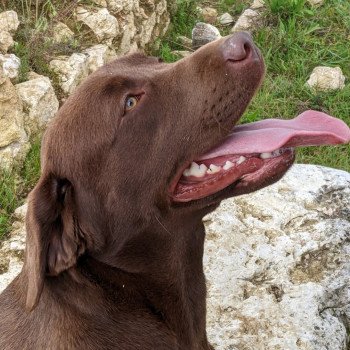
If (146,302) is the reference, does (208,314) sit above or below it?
below

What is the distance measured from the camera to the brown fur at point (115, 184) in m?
2.84

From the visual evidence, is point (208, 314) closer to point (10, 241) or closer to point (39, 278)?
point (10, 241)

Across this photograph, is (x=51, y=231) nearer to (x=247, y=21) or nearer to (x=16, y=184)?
(x=16, y=184)

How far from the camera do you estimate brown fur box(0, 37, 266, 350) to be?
2.84 meters

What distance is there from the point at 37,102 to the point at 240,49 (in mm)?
2619

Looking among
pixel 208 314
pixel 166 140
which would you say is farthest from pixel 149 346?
pixel 208 314

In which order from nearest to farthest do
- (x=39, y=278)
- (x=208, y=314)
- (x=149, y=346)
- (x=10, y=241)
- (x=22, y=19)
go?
1. (x=39, y=278)
2. (x=149, y=346)
3. (x=208, y=314)
4. (x=10, y=241)
5. (x=22, y=19)

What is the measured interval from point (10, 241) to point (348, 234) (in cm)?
197

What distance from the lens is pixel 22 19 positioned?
5727 mm

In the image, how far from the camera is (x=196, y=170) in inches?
115

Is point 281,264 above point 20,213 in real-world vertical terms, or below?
above

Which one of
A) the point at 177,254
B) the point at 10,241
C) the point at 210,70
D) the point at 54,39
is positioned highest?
the point at 210,70

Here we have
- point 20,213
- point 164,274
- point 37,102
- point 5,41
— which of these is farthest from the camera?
point 5,41

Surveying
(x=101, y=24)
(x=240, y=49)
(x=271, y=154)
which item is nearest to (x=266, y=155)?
(x=271, y=154)
